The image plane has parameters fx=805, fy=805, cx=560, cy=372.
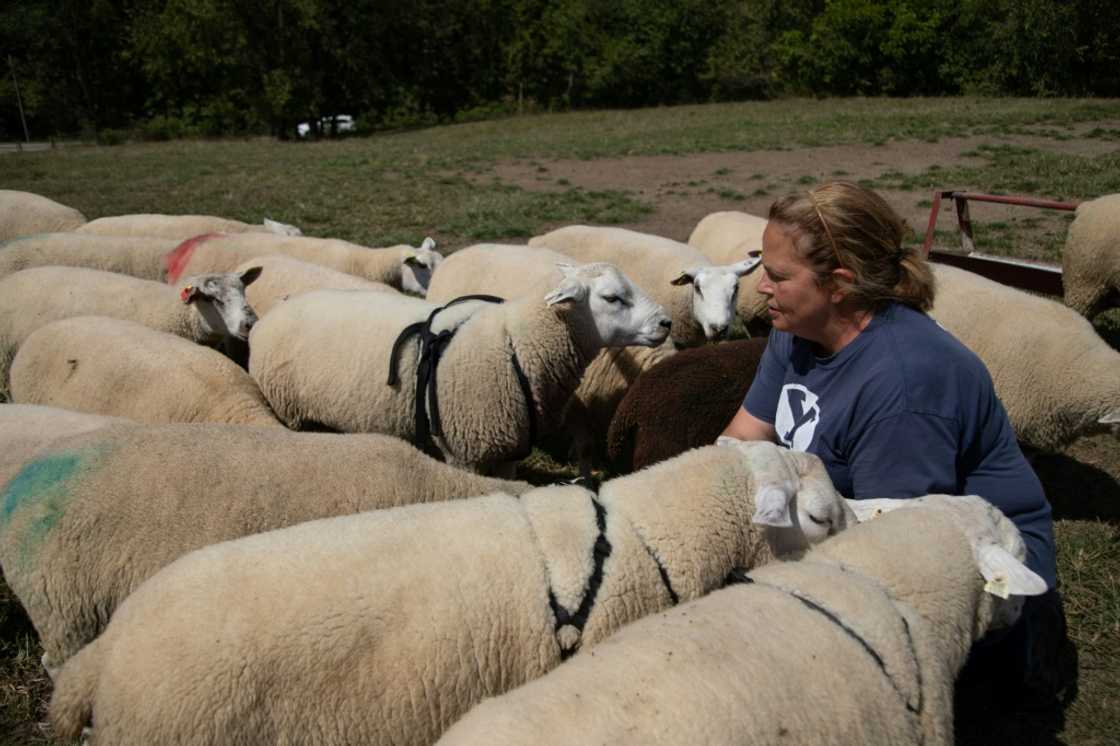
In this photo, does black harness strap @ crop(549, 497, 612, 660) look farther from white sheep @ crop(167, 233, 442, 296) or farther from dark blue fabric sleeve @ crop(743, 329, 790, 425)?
white sheep @ crop(167, 233, 442, 296)

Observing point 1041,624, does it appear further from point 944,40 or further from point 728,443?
point 944,40

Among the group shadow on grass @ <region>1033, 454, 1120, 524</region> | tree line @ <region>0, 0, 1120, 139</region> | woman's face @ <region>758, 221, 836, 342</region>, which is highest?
tree line @ <region>0, 0, 1120, 139</region>

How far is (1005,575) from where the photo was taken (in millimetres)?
2174

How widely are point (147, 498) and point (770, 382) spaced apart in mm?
2291

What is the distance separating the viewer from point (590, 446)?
16.9 feet

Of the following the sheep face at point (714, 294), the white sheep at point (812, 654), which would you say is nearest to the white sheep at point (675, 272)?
the sheep face at point (714, 294)

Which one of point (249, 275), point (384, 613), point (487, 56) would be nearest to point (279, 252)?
point (249, 275)

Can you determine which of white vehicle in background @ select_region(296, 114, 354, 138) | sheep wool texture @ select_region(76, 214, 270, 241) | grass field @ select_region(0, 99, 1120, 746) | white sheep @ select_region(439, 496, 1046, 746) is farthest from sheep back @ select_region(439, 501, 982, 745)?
white vehicle in background @ select_region(296, 114, 354, 138)

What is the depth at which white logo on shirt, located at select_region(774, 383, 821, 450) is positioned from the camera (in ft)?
9.21

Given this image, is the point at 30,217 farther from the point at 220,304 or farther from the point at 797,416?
the point at 797,416

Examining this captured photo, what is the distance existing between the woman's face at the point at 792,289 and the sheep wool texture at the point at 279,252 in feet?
16.9

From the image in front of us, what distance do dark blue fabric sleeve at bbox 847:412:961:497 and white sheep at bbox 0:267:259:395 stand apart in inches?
170

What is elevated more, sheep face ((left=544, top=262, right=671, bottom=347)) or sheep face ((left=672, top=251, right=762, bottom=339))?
sheep face ((left=544, top=262, right=671, bottom=347))

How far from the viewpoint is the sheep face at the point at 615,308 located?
4.66m
